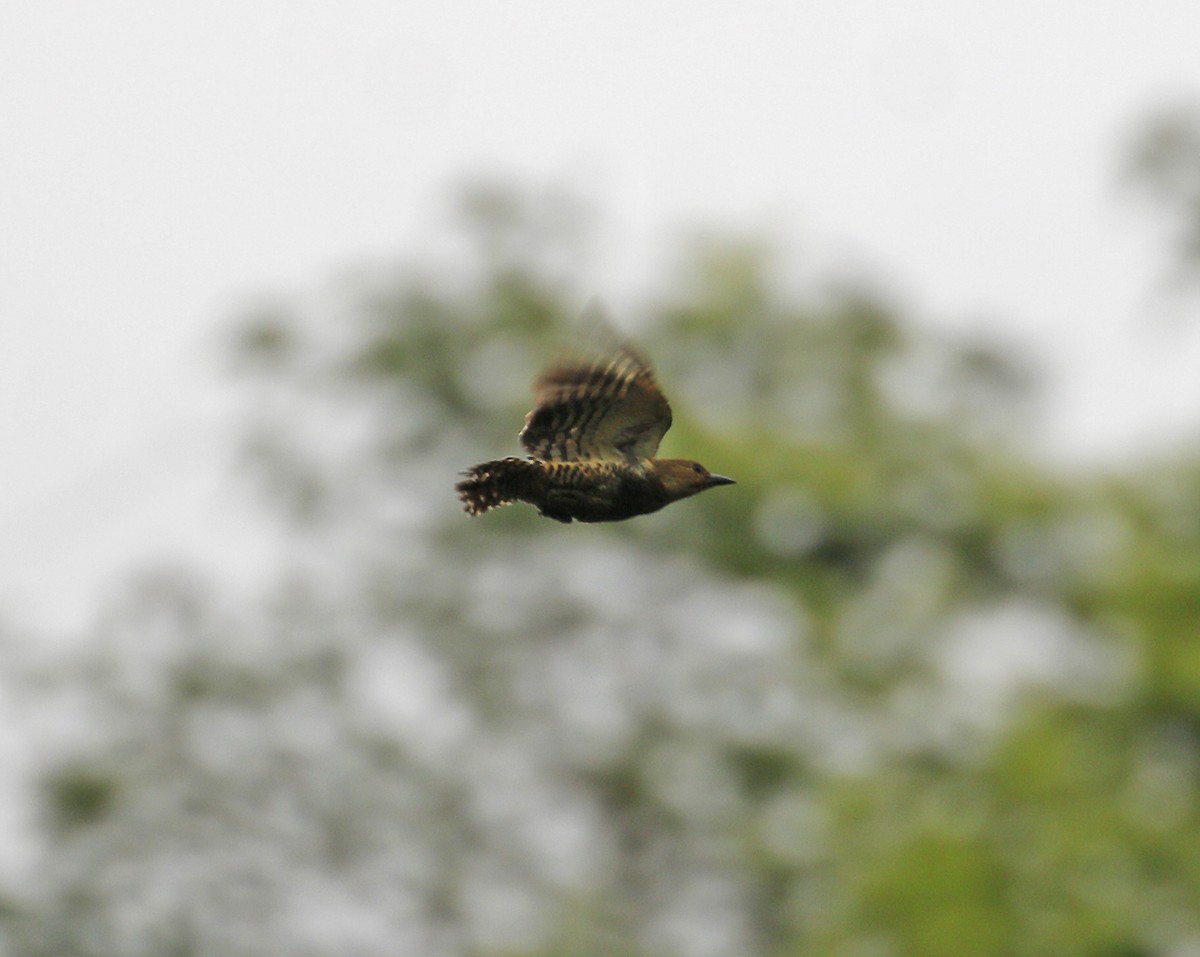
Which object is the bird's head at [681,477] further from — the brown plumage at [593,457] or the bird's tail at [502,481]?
the bird's tail at [502,481]

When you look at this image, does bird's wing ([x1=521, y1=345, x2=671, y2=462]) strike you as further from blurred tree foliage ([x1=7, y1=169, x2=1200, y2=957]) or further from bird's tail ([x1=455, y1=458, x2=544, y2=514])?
blurred tree foliage ([x1=7, y1=169, x2=1200, y2=957])

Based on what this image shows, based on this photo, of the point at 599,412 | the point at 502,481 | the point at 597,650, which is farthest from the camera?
the point at 597,650

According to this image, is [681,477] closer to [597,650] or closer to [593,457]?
[593,457]

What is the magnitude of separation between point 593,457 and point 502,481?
197mm

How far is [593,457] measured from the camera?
13.5 feet

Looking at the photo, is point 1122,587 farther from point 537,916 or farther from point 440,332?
point 440,332

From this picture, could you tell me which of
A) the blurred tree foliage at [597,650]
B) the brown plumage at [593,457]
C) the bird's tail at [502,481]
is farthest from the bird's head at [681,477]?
the blurred tree foliage at [597,650]

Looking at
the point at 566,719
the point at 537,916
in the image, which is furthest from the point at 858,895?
the point at 566,719

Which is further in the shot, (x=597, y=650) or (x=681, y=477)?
(x=597, y=650)

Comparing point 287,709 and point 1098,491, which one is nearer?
point 1098,491

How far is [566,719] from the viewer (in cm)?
2453

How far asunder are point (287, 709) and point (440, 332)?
16.7ft

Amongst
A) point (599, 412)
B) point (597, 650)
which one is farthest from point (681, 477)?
point (597, 650)

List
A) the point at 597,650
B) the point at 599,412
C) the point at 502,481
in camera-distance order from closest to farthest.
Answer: the point at 502,481, the point at 599,412, the point at 597,650
